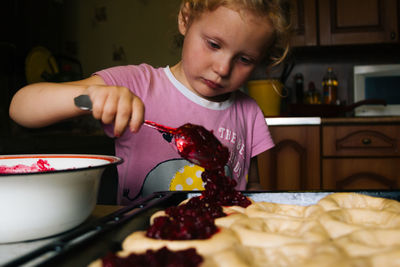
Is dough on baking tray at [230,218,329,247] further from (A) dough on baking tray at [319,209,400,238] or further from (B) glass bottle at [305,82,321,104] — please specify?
(B) glass bottle at [305,82,321,104]

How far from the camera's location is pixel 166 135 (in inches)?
34.9

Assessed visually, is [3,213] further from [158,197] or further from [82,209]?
[158,197]

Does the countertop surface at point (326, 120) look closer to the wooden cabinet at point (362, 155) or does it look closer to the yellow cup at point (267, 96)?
the wooden cabinet at point (362, 155)

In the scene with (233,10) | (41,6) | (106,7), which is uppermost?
(106,7)

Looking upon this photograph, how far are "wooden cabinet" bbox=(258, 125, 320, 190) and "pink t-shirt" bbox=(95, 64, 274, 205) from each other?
0.88m

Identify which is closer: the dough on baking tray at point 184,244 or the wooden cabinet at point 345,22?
the dough on baking tray at point 184,244

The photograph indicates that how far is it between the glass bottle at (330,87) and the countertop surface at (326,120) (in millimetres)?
626

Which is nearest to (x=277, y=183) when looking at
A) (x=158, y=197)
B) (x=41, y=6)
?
(x=158, y=197)

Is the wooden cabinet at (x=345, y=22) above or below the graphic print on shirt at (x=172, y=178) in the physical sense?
above

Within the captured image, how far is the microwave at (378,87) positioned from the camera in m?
2.46

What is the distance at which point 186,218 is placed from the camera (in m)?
0.49

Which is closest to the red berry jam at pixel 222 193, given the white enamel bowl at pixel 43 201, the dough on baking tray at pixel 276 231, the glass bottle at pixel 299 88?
the dough on baking tray at pixel 276 231

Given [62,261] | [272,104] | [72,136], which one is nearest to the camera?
[62,261]

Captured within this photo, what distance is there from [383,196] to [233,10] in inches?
22.2
